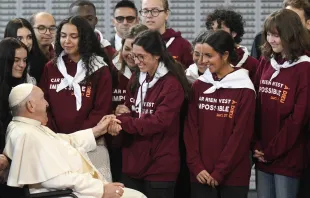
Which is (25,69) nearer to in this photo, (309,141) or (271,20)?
(271,20)

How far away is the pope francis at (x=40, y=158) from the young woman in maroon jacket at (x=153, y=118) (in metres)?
0.40

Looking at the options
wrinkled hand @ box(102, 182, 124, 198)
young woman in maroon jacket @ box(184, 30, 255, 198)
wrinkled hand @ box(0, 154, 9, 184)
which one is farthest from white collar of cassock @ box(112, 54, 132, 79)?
wrinkled hand @ box(0, 154, 9, 184)

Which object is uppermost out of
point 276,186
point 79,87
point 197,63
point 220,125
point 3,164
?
point 197,63

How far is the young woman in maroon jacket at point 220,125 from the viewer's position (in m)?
4.98

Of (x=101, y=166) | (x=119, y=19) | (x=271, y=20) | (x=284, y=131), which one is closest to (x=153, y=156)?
(x=101, y=166)

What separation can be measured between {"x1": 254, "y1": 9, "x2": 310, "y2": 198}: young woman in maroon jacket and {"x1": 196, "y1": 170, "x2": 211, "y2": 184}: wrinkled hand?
0.41 m

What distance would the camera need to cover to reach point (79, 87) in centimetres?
526

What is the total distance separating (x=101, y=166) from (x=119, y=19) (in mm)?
1593

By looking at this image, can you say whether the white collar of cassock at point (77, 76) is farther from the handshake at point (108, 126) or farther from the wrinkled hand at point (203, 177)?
the wrinkled hand at point (203, 177)

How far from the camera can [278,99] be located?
5.02m

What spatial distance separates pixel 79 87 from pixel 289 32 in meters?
1.54

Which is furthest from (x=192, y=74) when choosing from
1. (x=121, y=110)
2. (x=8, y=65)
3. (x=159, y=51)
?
(x=8, y=65)

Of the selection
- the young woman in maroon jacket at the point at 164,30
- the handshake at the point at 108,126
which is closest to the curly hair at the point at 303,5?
the young woman in maroon jacket at the point at 164,30

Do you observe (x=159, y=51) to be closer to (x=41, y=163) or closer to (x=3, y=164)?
(x=41, y=163)
